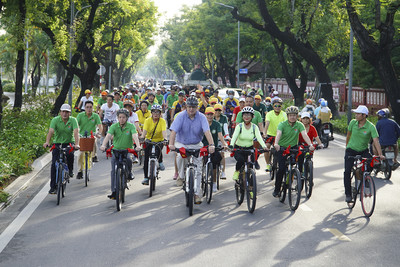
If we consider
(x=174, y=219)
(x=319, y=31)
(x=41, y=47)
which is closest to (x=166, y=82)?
(x=41, y=47)

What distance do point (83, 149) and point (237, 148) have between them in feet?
10.6

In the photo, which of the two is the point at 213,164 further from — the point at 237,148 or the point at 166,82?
the point at 166,82

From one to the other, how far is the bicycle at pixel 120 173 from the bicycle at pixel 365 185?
3.58m

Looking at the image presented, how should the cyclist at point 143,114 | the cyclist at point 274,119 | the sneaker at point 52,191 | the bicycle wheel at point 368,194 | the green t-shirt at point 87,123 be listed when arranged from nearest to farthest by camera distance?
the bicycle wheel at point 368,194
the sneaker at point 52,191
the green t-shirt at point 87,123
the cyclist at point 274,119
the cyclist at point 143,114

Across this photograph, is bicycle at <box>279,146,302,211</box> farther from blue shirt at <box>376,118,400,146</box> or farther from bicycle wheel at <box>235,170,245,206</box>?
blue shirt at <box>376,118,400,146</box>

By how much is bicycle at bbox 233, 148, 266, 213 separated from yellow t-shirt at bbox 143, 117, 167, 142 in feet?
7.10

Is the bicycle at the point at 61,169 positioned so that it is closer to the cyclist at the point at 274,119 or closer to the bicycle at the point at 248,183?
the bicycle at the point at 248,183

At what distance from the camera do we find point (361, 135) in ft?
32.9

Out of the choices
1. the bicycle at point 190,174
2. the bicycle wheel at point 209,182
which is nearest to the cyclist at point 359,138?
the bicycle wheel at point 209,182

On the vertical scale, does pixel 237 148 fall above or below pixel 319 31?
below

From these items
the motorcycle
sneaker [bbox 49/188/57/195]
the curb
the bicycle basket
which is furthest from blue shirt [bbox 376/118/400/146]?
the curb

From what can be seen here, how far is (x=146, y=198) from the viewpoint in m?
11.2

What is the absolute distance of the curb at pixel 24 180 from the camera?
1108cm

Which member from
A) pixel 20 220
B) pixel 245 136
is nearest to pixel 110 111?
pixel 245 136
